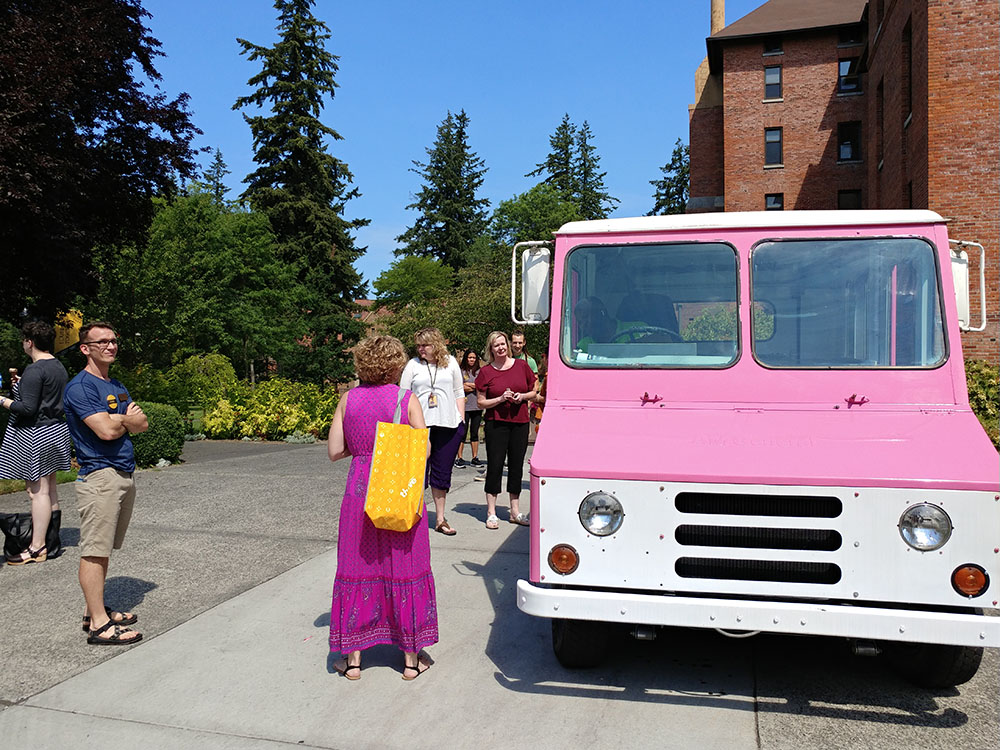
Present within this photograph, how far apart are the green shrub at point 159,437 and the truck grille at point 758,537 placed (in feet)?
33.4

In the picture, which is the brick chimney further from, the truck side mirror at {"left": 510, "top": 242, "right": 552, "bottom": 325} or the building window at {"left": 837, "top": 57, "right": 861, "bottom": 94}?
the truck side mirror at {"left": 510, "top": 242, "right": 552, "bottom": 325}

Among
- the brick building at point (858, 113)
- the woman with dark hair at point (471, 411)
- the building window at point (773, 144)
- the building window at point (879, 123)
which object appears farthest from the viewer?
the building window at point (773, 144)

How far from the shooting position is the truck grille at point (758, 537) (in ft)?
11.7

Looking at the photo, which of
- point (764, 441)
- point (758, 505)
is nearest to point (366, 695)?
point (758, 505)

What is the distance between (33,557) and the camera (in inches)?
253

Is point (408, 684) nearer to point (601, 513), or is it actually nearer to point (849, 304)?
point (601, 513)

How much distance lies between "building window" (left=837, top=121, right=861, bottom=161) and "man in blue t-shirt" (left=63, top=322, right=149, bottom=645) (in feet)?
125

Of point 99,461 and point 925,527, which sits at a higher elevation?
point 99,461

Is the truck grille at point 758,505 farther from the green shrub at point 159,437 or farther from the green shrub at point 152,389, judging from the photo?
the green shrub at point 152,389

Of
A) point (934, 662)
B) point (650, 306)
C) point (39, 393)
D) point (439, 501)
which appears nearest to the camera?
point (934, 662)

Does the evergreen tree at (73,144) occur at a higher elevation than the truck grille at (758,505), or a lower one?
higher

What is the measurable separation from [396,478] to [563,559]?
0.93 metres

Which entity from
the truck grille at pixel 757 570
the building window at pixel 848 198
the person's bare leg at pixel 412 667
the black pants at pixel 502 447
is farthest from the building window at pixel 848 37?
the person's bare leg at pixel 412 667

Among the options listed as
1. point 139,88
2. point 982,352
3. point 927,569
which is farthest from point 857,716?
point 982,352
